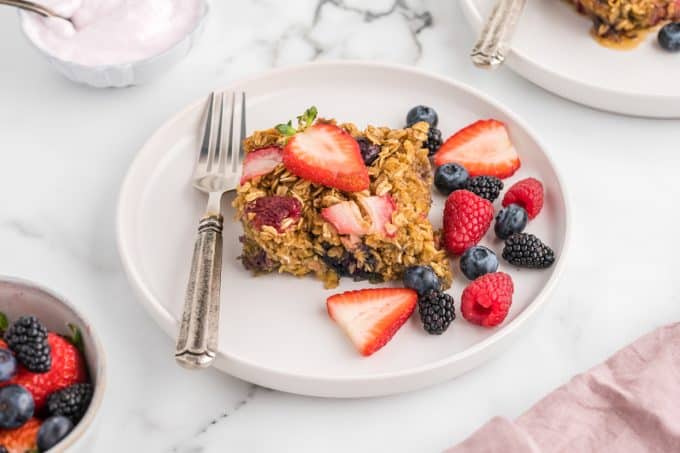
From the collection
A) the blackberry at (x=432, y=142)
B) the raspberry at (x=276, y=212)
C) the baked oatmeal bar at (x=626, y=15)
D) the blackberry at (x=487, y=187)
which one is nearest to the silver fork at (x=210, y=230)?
the raspberry at (x=276, y=212)

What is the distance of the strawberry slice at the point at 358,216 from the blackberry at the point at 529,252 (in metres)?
0.27

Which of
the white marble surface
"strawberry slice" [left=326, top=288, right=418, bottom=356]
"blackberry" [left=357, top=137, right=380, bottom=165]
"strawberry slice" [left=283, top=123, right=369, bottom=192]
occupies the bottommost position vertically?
the white marble surface

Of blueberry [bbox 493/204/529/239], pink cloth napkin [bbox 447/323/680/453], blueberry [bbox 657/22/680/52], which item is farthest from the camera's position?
blueberry [bbox 657/22/680/52]

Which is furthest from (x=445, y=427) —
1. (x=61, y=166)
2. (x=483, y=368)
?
(x=61, y=166)

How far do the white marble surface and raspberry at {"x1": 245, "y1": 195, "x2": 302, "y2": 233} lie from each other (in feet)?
1.04

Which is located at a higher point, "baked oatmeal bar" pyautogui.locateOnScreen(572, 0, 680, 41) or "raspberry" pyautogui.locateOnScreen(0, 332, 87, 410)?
"baked oatmeal bar" pyautogui.locateOnScreen(572, 0, 680, 41)

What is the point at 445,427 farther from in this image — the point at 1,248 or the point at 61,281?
the point at 1,248

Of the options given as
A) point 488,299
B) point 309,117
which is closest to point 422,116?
point 309,117

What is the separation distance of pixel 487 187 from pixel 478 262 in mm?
234

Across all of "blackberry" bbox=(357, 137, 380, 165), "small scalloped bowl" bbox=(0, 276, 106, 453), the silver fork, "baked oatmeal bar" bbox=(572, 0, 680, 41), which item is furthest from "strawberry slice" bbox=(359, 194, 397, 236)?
"baked oatmeal bar" bbox=(572, 0, 680, 41)

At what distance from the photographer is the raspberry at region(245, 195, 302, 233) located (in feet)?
6.16

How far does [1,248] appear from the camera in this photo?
211cm

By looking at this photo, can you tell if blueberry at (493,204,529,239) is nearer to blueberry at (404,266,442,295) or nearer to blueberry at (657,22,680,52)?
blueberry at (404,266,442,295)

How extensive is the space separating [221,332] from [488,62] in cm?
95
